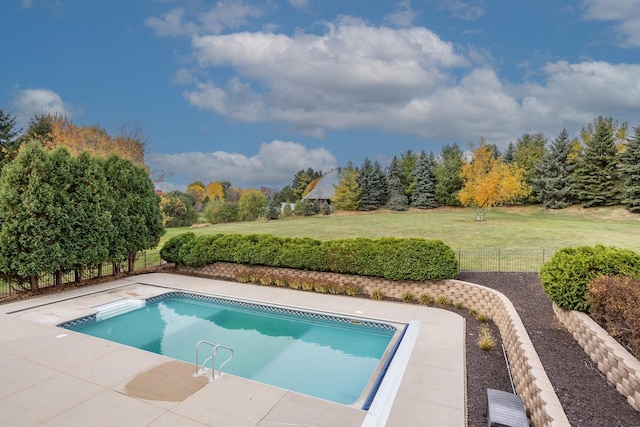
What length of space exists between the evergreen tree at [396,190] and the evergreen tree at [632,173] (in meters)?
19.5

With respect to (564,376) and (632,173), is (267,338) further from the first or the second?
(632,173)

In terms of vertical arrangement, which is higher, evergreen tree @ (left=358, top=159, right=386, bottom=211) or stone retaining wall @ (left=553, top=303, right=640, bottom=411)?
evergreen tree @ (left=358, top=159, right=386, bottom=211)

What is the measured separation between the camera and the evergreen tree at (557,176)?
3161 centimetres

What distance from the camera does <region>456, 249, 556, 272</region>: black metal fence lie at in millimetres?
11539

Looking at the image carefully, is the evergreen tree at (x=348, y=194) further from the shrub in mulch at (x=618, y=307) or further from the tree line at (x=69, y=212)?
the shrub in mulch at (x=618, y=307)

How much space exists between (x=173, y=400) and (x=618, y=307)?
6661 mm

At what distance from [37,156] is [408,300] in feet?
39.7

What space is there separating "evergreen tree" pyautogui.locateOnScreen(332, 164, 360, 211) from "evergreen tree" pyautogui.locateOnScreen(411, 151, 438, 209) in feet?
23.0

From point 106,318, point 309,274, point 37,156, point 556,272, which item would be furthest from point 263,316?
point 37,156

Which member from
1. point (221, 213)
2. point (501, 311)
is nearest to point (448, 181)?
point (221, 213)

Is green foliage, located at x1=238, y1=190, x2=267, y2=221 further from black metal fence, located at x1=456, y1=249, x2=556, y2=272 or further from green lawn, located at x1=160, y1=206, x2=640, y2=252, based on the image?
black metal fence, located at x1=456, y1=249, x2=556, y2=272

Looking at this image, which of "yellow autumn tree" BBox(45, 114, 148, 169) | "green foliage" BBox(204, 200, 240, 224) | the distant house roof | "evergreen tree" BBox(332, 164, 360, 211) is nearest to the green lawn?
"yellow autumn tree" BBox(45, 114, 148, 169)

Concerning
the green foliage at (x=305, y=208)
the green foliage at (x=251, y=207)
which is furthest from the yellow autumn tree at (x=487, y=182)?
the green foliage at (x=251, y=207)

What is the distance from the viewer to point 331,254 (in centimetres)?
1130
